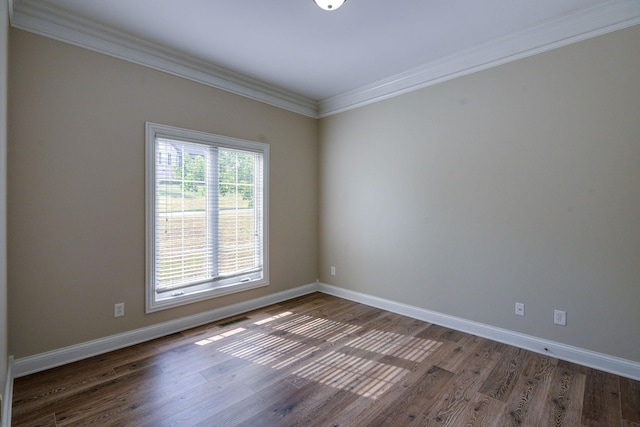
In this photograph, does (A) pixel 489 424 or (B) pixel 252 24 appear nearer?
(A) pixel 489 424

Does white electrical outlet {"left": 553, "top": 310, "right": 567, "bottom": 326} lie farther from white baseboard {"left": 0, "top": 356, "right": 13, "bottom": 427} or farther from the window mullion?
white baseboard {"left": 0, "top": 356, "right": 13, "bottom": 427}

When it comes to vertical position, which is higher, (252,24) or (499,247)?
(252,24)

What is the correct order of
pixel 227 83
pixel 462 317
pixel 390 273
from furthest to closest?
pixel 390 273
pixel 227 83
pixel 462 317

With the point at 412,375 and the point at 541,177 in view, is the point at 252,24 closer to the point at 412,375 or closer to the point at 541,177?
the point at 541,177

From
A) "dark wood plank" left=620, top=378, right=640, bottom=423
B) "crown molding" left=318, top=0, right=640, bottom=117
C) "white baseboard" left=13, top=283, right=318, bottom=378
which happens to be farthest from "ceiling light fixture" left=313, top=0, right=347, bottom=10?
"dark wood plank" left=620, top=378, right=640, bottom=423

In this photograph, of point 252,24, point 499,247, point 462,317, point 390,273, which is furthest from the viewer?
point 390,273

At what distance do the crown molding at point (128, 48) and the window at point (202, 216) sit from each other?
0.64m

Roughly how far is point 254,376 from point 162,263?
1592 millimetres

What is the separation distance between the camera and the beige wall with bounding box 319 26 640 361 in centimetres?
254

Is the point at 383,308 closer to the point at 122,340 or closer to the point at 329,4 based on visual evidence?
the point at 122,340

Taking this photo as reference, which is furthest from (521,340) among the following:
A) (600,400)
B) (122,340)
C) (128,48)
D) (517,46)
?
(128,48)

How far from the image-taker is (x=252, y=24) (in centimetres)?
277

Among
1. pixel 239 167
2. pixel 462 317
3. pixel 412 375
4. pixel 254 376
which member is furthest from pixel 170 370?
pixel 462 317

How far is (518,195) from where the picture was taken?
3.02 m
